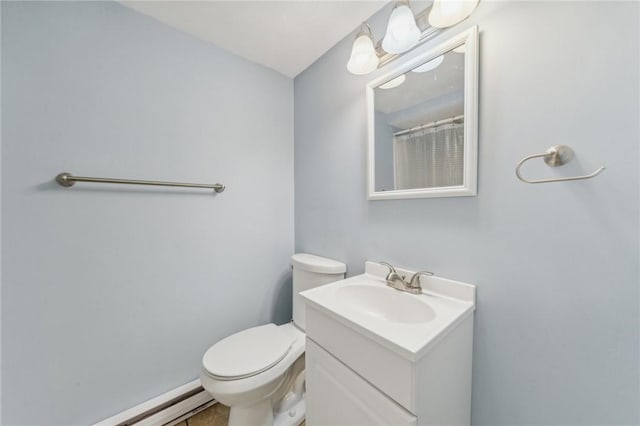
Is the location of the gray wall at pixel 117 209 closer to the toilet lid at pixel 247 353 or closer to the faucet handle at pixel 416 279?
the toilet lid at pixel 247 353

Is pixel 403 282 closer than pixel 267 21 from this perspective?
Yes

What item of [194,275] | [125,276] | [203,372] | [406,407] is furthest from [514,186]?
[125,276]

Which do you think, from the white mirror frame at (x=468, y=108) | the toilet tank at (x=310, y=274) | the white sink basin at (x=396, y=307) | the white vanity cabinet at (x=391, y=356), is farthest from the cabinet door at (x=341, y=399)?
the white mirror frame at (x=468, y=108)

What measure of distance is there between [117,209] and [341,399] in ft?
4.11

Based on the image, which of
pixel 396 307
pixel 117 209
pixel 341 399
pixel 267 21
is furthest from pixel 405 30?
pixel 117 209

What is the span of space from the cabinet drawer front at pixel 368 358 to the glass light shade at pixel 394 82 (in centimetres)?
103

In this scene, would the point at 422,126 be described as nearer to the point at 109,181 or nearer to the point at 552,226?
the point at 552,226

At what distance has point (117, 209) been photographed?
3.41ft

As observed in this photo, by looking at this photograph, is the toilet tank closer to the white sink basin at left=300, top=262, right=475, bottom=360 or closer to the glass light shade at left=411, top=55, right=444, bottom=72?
the white sink basin at left=300, top=262, right=475, bottom=360

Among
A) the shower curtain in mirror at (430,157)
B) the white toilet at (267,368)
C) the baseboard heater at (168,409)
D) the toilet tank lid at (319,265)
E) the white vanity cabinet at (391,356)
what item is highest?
the shower curtain in mirror at (430,157)

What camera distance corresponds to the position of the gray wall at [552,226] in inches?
22.0

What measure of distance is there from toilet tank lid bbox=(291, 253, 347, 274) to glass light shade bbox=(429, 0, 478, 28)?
1.09m

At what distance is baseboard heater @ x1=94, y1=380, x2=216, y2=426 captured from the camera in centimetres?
106

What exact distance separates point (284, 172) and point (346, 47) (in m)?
0.84
